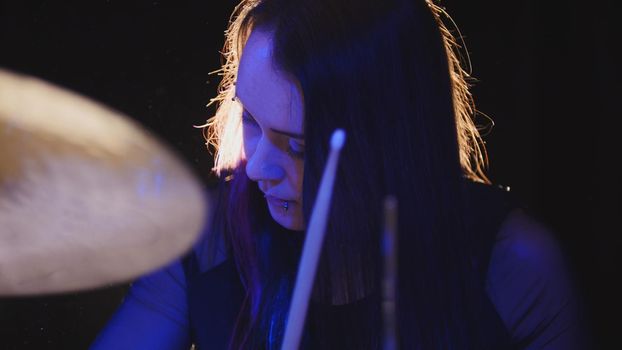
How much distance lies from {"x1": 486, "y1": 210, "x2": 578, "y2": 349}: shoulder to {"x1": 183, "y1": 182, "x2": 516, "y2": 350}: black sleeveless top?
0.04 feet

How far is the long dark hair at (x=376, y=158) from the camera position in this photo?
55cm

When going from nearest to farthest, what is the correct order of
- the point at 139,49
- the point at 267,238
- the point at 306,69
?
1. the point at 306,69
2. the point at 267,238
3. the point at 139,49

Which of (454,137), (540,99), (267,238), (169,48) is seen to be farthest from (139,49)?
(540,99)

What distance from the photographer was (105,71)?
31.4 inches

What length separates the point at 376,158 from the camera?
58cm

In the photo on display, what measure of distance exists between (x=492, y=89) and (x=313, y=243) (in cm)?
72

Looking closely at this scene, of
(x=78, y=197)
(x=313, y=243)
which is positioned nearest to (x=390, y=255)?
(x=313, y=243)

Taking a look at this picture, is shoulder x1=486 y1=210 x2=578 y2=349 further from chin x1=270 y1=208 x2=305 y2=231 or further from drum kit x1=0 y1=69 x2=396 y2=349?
drum kit x1=0 y1=69 x2=396 y2=349

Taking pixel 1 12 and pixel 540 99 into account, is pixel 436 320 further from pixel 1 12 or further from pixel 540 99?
pixel 1 12

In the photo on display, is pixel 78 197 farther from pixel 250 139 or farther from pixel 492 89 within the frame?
pixel 492 89

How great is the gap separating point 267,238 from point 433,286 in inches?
6.9

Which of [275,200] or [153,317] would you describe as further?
[153,317]

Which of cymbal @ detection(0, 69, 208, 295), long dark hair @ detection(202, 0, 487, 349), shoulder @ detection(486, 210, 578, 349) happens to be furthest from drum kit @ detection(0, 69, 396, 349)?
shoulder @ detection(486, 210, 578, 349)

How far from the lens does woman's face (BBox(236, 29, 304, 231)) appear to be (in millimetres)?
546
